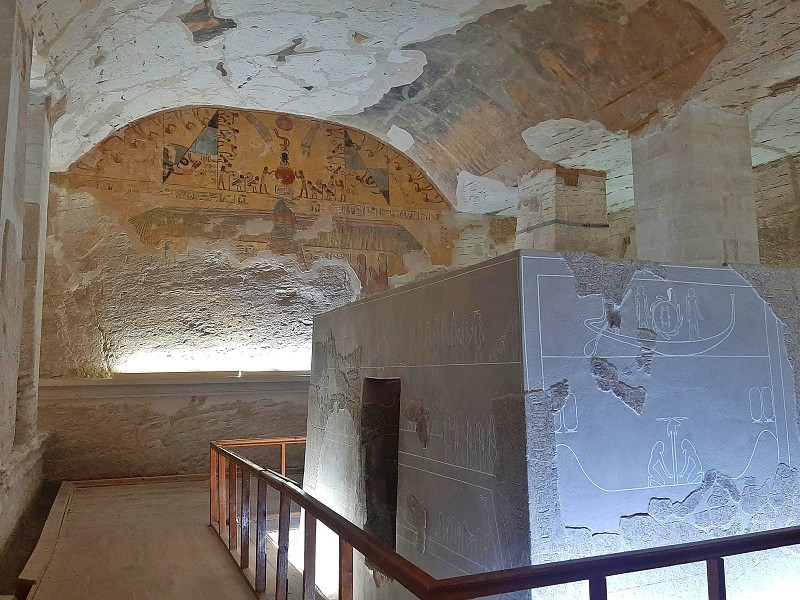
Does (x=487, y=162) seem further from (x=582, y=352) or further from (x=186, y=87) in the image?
(x=582, y=352)

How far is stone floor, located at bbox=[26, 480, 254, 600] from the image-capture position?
3.60m

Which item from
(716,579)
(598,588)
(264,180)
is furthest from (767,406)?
(264,180)

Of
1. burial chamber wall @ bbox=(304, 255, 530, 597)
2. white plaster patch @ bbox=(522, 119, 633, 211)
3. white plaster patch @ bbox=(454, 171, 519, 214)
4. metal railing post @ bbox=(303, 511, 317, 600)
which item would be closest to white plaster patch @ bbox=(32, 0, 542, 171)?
white plaster patch @ bbox=(522, 119, 633, 211)

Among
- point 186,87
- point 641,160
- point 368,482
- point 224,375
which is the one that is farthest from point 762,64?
point 224,375

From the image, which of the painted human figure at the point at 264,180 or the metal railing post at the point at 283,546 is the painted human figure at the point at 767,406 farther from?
the painted human figure at the point at 264,180

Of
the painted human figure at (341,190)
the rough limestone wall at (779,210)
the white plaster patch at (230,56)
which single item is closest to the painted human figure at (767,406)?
the white plaster patch at (230,56)

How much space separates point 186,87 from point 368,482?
17.8 feet

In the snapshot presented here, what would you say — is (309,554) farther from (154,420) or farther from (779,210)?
(779,210)

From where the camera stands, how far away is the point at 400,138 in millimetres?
8773

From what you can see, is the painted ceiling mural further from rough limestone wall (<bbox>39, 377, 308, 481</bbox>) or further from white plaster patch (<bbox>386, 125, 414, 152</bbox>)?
rough limestone wall (<bbox>39, 377, 308, 481</bbox>)

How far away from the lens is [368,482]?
3.97 metres

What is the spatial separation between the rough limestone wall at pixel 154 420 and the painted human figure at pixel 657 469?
19.2ft

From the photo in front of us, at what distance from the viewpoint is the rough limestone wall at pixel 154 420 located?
702cm

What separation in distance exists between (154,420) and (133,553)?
3.31 metres
